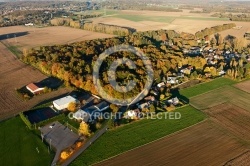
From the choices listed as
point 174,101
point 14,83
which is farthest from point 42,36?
point 174,101

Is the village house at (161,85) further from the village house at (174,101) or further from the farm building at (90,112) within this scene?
the farm building at (90,112)

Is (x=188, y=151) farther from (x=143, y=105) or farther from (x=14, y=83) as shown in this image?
(x=14, y=83)

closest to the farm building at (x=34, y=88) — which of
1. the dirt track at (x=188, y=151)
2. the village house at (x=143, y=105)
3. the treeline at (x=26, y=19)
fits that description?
the village house at (x=143, y=105)

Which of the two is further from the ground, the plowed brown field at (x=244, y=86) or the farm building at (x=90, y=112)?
the farm building at (x=90, y=112)

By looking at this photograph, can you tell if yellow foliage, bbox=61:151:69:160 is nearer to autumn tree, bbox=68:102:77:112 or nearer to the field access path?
autumn tree, bbox=68:102:77:112

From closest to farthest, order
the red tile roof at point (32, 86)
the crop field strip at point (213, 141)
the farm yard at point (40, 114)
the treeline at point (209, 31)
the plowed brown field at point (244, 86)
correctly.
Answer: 1. the crop field strip at point (213, 141)
2. the farm yard at point (40, 114)
3. the red tile roof at point (32, 86)
4. the plowed brown field at point (244, 86)
5. the treeline at point (209, 31)

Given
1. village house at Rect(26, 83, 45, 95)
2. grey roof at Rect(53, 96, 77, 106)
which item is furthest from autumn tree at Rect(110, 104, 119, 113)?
village house at Rect(26, 83, 45, 95)
